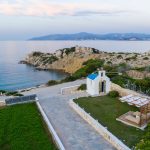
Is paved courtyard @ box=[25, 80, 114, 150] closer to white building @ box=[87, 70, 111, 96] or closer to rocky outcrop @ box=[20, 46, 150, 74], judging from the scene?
white building @ box=[87, 70, 111, 96]

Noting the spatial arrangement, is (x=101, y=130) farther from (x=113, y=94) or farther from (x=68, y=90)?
(x=68, y=90)

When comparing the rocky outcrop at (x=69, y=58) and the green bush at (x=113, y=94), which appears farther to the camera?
the rocky outcrop at (x=69, y=58)

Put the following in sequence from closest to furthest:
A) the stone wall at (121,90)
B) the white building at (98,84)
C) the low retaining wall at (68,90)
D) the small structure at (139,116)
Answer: the small structure at (139,116) → the stone wall at (121,90) → the white building at (98,84) → the low retaining wall at (68,90)

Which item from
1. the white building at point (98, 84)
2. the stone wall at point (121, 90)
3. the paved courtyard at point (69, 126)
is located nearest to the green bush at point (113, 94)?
the stone wall at point (121, 90)

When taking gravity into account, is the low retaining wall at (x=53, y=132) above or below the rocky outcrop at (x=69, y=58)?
above

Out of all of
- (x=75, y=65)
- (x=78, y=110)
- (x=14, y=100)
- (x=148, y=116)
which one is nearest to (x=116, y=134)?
(x=148, y=116)

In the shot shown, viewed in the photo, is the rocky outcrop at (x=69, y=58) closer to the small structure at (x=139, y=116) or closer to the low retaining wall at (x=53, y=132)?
the low retaining wall at (x=53, y=132)

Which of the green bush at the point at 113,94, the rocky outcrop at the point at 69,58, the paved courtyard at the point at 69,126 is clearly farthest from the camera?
the rocky outcrop at the point at 69,58
